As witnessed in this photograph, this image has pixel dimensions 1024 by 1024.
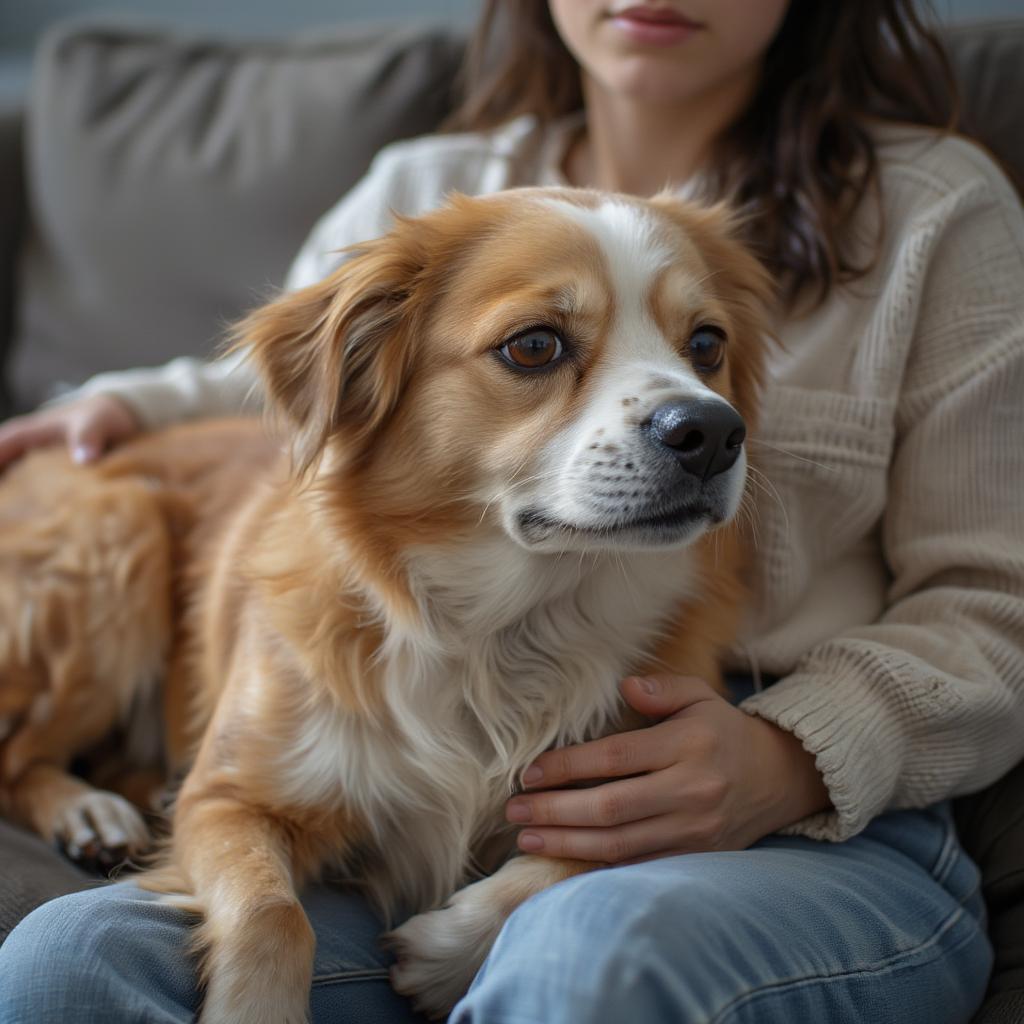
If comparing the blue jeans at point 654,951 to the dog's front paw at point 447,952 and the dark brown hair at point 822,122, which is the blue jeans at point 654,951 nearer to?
the dog's front paw at point 447,952

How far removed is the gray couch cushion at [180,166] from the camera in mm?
2098

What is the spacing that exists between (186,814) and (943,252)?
44.3 inches

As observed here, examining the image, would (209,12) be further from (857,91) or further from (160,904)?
(160,904)

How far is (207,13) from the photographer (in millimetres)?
3000

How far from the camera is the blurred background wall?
2.74 m

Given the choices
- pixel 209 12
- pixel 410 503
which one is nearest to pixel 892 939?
pixel 410 503

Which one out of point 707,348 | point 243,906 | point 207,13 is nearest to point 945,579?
point 707,348

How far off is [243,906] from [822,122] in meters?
1.21

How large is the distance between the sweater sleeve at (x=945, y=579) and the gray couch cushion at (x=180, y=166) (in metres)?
1.06

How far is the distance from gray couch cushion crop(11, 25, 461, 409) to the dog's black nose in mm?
1144

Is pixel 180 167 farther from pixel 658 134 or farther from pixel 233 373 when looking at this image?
pixel 658 134

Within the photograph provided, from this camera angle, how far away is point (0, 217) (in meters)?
2.35

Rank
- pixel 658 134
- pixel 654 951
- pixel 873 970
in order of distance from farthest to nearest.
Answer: pixel 658 134
pixel 873 970
pixel 654 951

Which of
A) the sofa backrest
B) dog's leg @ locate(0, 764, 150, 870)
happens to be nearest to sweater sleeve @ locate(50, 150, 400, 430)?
the sofa backrest
